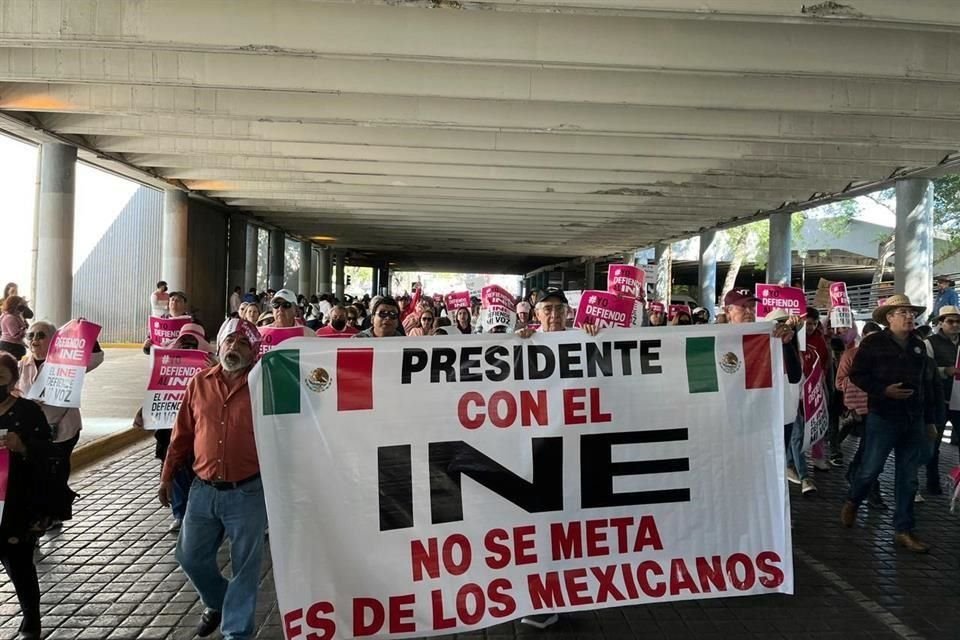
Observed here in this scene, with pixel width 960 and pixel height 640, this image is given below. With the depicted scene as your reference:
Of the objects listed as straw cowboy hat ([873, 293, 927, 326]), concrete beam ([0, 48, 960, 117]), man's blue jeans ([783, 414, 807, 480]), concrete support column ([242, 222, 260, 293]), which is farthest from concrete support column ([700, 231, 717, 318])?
straw cowboy hat ([873, 293, 927, 326])

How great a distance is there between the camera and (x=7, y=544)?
4.09 m

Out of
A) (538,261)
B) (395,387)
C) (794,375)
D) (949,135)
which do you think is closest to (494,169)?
(949,135)

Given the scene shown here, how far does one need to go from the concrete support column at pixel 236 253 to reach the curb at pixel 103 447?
58.3ft

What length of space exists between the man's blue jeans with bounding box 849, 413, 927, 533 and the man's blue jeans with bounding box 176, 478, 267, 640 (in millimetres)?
4832

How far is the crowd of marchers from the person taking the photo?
155 inches

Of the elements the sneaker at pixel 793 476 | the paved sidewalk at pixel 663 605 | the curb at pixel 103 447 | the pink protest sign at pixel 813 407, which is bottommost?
the paved sidewalk at pixel 663 605

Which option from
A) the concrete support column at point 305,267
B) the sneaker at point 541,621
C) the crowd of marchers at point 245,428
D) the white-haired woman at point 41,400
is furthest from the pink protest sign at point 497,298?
the concrete support column at point 305,267

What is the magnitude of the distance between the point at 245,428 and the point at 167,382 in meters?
2.31

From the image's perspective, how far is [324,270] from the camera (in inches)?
1703

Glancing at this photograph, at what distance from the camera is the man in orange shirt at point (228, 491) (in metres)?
3.90

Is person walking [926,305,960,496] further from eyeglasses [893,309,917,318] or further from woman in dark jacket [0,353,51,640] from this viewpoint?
woman in dark jacket [0,353,51,640]

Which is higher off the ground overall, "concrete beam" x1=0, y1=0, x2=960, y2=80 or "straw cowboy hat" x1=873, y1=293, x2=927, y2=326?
"concrete beam" x1=0, y1=0, x2=960, y2=80

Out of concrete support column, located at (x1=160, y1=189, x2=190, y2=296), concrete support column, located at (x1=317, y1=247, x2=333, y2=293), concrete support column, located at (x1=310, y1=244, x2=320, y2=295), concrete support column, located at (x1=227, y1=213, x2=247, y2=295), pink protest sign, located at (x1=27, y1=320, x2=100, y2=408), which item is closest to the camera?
pink protest sign, located at (x1=27, y1=320, x2=100, y2=408)

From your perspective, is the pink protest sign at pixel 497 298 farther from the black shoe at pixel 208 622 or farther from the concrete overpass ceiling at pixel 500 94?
the black shoe at pixel 208 622
